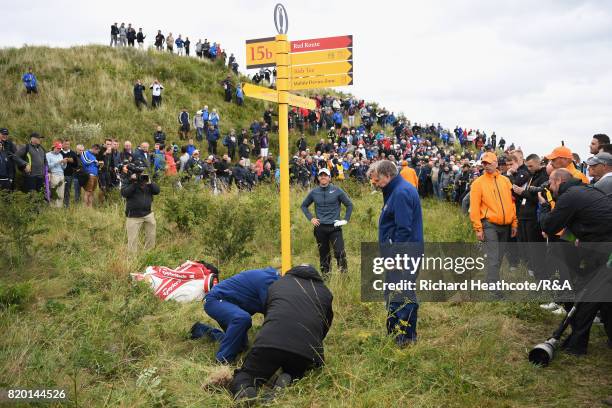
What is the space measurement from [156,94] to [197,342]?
20915mm

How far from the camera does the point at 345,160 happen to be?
22.2m

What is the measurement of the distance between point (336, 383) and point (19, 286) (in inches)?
151

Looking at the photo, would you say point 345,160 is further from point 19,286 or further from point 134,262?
point 19,286

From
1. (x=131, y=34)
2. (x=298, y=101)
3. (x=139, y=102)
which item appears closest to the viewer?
(x=298, y=101)

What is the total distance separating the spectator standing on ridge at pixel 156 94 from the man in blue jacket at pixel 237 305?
20898 millimetres

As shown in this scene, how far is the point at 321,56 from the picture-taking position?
491 centimetres

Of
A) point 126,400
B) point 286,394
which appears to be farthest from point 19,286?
point 286,394

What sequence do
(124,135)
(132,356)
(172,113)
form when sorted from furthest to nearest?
(172,113)
(124,135)
(132,356)

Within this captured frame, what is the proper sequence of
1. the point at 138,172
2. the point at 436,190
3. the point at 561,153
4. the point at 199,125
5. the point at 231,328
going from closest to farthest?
the point at 231,328, the point at 561,153, the point at 138,172, the point at 436,190, the point at 199,125

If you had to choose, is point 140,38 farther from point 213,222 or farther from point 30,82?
point 213,222

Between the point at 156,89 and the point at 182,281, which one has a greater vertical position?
the point at 156,89

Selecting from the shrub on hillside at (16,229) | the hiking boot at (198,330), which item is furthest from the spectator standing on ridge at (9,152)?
the hiking boot at (198,330)

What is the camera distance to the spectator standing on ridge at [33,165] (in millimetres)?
10399

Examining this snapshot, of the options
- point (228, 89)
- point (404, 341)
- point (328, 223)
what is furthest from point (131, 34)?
point (404, 341)
